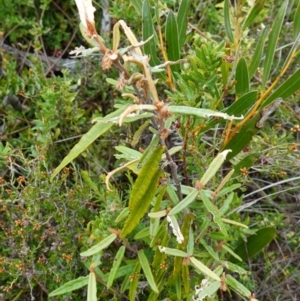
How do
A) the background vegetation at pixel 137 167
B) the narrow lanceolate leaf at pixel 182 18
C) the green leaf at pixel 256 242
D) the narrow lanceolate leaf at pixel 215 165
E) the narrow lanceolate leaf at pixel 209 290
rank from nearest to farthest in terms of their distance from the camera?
the narrow lanceolate leaf at pixel 215 165, the narrow lanceolate leaf at pixel 209 290, the background vegetation at pixel 137 167, the narrow lanceolate leaf at pixel 182 18, the green leaf at pixel 256 242

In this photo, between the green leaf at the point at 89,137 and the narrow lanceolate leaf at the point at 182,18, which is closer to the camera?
the green leaf at the point at 89,137

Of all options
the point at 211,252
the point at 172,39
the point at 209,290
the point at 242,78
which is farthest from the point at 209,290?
the point at 172,39

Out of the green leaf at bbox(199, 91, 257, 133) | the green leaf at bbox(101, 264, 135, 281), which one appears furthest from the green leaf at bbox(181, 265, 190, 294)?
the green leaf at bbox(199, 91, 257, 133)

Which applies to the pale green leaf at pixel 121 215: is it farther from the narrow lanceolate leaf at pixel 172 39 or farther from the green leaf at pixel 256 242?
the green leaf at pixel 256 242

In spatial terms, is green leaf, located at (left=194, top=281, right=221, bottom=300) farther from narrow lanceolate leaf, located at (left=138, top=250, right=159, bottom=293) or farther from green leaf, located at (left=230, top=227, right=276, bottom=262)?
green leaf, located at (left=230, top=227, right=276, bottom=262)

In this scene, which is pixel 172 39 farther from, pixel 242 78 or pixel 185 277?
pixel 185 277

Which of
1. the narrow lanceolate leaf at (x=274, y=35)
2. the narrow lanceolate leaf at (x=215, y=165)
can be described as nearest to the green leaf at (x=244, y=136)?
the narrow lanceolate leaf at (x=274, y=35)

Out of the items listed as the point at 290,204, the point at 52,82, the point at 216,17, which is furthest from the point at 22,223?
the point at 216,17
